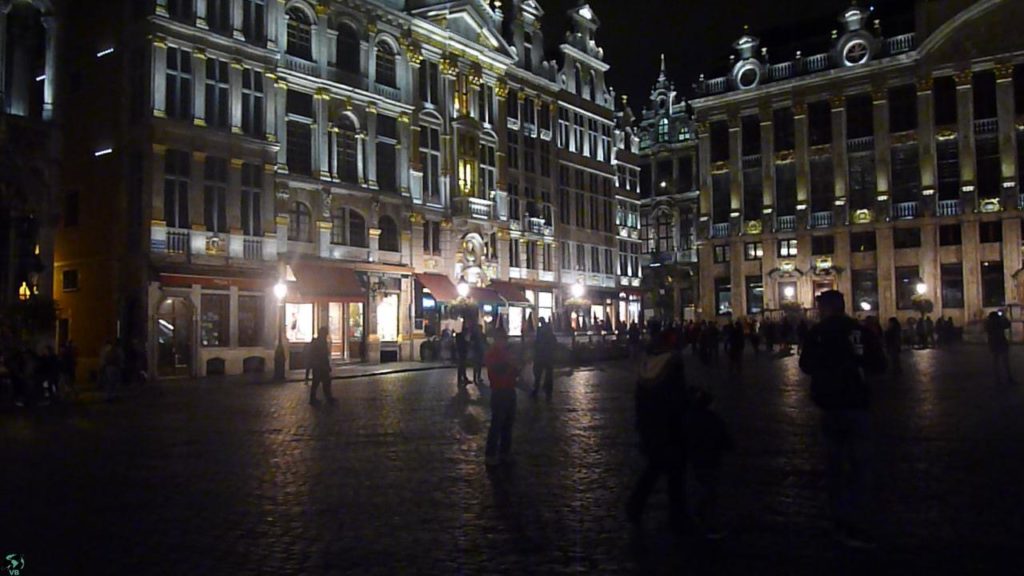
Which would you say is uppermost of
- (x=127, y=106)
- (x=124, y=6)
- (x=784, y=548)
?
(x=124, y=6)

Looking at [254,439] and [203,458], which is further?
[254,439]

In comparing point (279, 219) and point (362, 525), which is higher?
point (279, 219)

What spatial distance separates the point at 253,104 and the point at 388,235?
993 centimetres

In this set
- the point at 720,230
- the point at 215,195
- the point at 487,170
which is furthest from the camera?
the point at 720,230

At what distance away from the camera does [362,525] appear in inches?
332

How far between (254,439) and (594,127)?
1959 inches

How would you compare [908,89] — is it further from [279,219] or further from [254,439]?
[254,439]

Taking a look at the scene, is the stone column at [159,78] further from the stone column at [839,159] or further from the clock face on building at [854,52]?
the clock face on building at [854,52]

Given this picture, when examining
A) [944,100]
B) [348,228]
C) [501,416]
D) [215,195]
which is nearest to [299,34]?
[348,228]

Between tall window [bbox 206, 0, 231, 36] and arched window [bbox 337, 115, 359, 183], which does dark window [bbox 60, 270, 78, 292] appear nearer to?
tall window [bbox 206, 0, 231, 36]

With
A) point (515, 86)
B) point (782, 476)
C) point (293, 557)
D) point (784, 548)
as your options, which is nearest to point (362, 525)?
point (293, 557)

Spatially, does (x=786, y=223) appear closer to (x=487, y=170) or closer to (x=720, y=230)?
(x=720, y=230)

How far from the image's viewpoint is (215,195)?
118 ft

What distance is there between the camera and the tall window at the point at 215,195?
3581 cm
